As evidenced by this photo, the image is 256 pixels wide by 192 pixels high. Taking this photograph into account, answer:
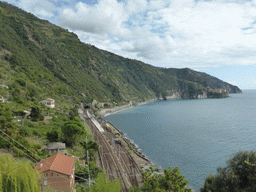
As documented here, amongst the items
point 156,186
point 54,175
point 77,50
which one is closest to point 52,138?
point 54,175

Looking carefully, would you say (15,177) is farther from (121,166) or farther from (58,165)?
(121,166)

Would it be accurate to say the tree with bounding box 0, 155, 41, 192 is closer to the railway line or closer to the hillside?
the railway line

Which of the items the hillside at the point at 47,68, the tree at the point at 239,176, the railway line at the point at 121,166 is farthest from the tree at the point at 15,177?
the hillside at the point at 47,68

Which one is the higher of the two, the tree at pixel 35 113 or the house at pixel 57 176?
the tree at pixel 35 113

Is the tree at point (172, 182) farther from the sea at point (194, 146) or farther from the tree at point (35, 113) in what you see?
the tree at point (35, 113)

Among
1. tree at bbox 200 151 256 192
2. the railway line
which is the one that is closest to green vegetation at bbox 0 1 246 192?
tree at bbox 200 151 256 192

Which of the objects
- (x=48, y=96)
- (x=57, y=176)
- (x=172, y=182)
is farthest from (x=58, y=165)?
(x=48, y=96)
